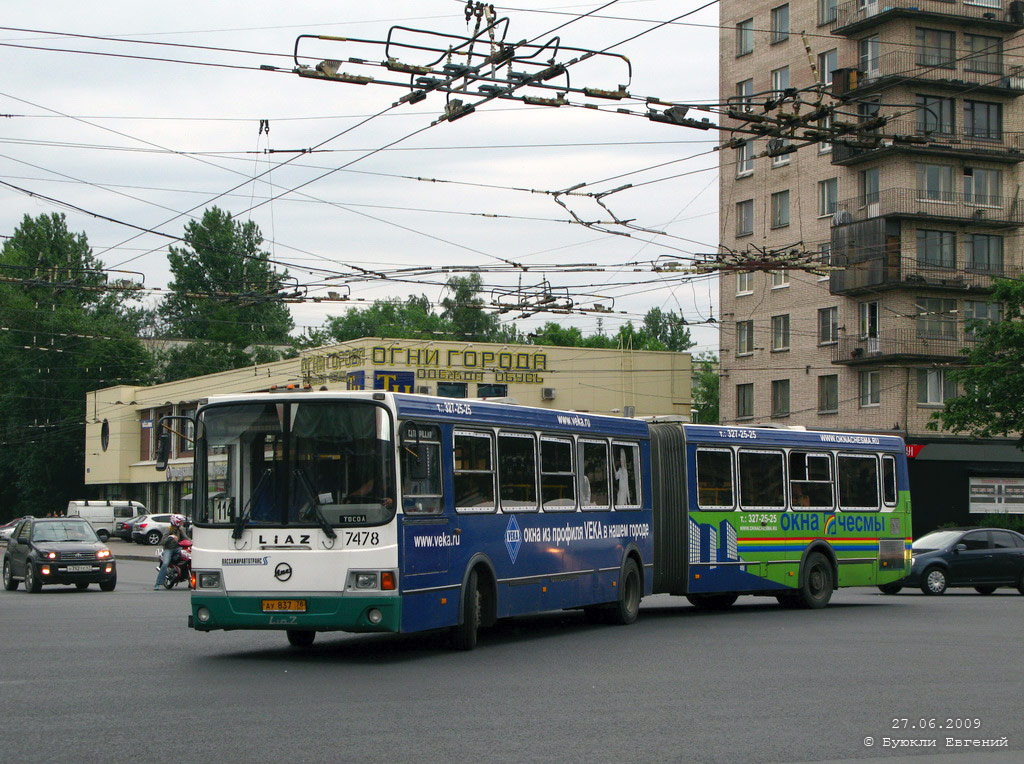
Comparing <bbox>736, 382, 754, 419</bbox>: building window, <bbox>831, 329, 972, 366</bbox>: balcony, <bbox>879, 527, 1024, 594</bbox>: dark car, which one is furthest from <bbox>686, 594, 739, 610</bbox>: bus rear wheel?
<bbox>736, 382, 754, 419</bbox>: building window

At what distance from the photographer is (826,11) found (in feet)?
175

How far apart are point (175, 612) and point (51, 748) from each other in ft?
44.5

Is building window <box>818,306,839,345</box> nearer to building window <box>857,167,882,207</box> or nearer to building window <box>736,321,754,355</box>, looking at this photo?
building window <box>736,321,754,355</box>

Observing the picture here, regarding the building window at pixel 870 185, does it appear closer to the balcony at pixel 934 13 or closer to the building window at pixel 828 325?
the building window at pixel 828 325

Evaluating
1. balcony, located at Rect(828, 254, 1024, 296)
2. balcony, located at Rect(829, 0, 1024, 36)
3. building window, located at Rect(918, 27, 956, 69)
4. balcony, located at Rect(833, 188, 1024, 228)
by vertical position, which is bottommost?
balcony, located at Rect(828, 254, 1024, 296)

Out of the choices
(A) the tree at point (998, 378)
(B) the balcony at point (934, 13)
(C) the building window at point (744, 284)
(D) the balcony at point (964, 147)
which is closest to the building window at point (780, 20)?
(B) the balcony at point (934, 13)

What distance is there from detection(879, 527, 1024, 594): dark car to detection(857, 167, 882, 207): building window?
24.1 meters

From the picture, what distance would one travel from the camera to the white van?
6725 centimetres

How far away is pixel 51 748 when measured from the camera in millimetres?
8781

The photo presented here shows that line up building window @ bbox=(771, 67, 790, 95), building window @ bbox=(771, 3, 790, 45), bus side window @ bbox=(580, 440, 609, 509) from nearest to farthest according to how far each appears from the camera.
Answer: bus side window @ bbox=(580, 440, 609, 509) → building window @ bbox=(771, 67, 790, 95) → building window @ bbox=(771, 3, 790, 45)

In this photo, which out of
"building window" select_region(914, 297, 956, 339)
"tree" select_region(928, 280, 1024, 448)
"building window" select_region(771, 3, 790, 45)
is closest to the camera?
"tree" select_region(928, 280, 1024, 448)

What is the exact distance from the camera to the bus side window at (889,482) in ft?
77.0

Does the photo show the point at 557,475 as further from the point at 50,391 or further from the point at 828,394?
the point at 50,391

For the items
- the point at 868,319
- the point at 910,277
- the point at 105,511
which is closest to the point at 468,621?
the point at 910,277
